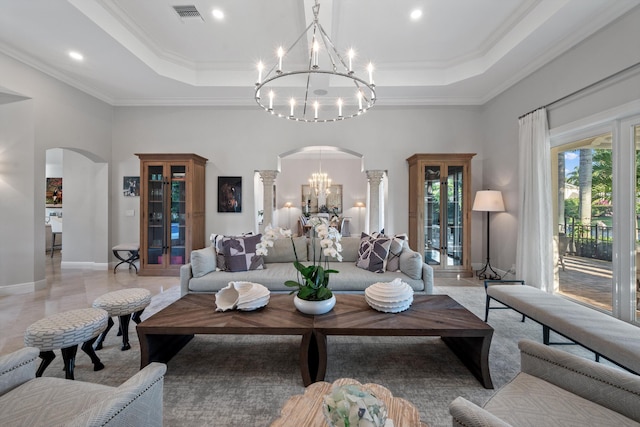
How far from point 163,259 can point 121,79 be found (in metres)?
3.07

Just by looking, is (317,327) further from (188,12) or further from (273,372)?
(188,12)

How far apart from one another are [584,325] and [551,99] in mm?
3149

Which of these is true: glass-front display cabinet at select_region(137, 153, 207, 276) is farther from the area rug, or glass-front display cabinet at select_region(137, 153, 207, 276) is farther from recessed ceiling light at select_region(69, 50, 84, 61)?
the area rug

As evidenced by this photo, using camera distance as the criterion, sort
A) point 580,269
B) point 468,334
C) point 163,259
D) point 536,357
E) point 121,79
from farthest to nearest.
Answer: point 163,259, point 121,79, point 580,269, point 468,334, point 536,357

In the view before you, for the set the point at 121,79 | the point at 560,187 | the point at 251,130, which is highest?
the point at 121,79

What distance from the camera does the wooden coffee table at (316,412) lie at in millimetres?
1056

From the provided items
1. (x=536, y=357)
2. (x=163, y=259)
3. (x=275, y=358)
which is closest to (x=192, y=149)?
(x=163, y=259)

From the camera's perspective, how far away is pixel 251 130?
551 cm

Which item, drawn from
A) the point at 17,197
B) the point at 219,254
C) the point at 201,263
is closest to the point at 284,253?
the point at 219,254

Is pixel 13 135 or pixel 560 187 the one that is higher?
pixel 13 135

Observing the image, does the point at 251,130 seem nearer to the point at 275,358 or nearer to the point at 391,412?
the point at 275,358

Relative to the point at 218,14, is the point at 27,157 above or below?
below

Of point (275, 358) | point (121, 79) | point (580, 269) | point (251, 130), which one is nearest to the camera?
point (275, 358)

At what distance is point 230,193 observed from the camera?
5.52m
